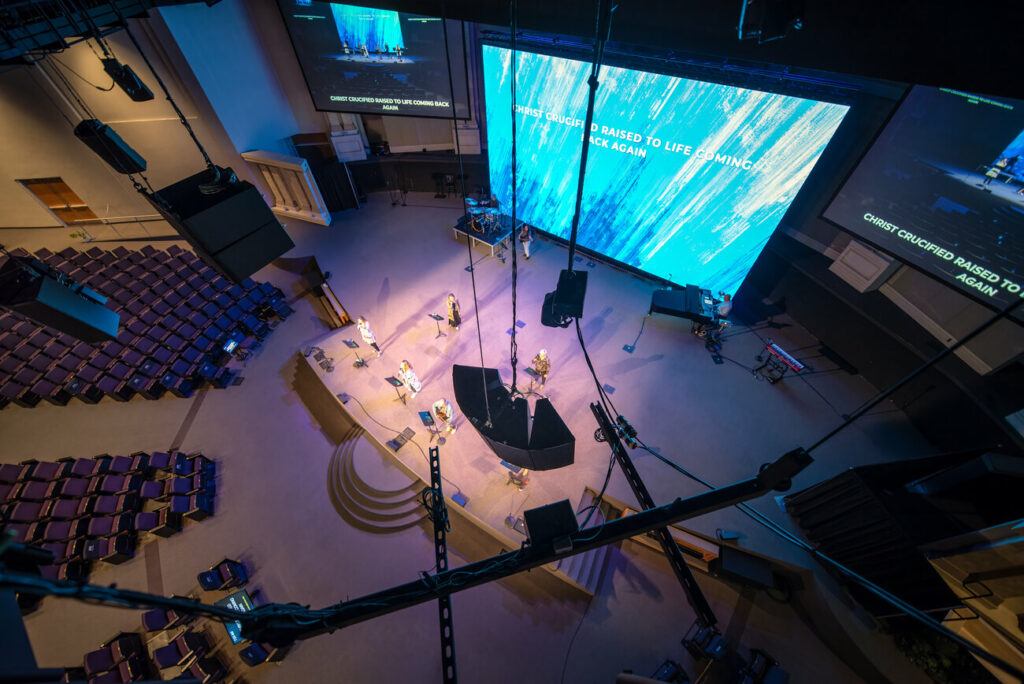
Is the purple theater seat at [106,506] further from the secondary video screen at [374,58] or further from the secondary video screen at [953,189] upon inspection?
the secondary video screen at [953,189]

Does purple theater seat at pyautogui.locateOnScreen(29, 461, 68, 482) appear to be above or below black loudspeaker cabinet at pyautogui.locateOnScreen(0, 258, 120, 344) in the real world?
below

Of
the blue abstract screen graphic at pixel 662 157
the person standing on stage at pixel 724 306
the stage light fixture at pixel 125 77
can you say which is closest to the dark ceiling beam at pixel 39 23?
the stage light fixture at pixel 125 77

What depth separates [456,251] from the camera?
10875 millimetres

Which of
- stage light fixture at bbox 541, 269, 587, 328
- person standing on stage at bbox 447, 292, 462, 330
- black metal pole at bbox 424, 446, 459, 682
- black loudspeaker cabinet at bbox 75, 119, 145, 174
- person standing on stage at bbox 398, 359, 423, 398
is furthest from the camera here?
person standing on stage at bbox 447, 292, 462, 330

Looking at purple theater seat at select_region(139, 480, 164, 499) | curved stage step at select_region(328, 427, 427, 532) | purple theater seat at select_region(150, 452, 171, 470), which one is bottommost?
purple theater seat at select_region(139, 480, 164, 499)

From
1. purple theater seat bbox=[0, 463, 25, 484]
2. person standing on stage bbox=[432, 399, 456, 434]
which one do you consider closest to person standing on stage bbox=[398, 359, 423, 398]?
person standing on stage bbox=[432, 399, 456, 434]

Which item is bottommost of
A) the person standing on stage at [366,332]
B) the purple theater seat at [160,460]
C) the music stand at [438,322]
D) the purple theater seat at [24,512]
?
the purple theater seat at [24,512]

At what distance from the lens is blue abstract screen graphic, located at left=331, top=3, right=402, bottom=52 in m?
9.02

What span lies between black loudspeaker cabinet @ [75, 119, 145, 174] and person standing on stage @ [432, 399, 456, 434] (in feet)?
15.4

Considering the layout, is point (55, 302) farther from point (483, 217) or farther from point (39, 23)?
point (483, 217)

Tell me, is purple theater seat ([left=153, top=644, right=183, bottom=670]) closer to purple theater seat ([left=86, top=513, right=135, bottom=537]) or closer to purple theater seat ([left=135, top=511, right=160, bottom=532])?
purple theater seat ([left=135, top=511, right=160, bottom=532])

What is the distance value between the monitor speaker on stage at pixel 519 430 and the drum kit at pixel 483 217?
7.36 meters

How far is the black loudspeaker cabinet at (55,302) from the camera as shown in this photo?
3617mm

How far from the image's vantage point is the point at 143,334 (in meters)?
8.30
